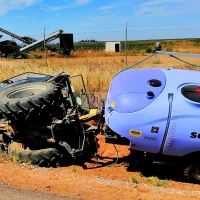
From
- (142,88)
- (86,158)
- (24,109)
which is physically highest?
(142,88)

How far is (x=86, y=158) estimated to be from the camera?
6641mm

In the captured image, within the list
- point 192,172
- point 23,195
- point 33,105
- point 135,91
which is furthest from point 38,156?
point 192,172

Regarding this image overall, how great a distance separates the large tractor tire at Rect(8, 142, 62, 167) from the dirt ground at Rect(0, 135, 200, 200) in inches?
7.0

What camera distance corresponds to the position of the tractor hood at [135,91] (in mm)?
4977

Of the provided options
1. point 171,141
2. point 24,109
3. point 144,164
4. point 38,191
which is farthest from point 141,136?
point 24,109

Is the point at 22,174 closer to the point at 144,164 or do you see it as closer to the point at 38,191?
the point at 38,191

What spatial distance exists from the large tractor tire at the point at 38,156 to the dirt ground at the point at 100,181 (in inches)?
7.0

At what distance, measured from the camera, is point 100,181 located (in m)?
5.05

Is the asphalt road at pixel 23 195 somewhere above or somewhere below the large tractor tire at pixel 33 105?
below

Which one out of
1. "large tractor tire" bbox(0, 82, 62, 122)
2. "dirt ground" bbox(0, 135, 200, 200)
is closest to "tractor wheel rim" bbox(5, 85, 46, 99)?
"large tractor tire" bbox(0, 82, 62, 122)

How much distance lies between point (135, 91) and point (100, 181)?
61.6 inches

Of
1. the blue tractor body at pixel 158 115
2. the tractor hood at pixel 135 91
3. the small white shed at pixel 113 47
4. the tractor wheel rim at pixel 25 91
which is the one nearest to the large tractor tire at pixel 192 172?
the blue tractor body at pixel 158 115

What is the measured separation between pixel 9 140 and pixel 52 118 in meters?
1.38

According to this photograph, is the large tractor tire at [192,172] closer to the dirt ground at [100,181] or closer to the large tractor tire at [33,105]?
the dirt ground at [100,181]
